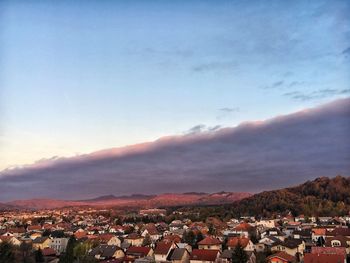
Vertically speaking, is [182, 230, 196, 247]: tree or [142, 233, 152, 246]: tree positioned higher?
[182, 230, 196, 247]: tree

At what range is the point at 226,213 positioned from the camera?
244 ft

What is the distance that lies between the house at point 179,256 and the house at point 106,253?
171 inches

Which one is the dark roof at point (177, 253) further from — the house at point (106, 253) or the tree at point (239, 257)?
the tree at point (239, 257)

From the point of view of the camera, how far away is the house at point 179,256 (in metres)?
29.2

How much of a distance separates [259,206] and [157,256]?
5632 centimetres

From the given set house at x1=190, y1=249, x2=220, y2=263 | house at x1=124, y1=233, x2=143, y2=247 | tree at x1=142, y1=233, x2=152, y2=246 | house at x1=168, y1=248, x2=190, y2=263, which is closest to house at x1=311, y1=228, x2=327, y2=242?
house at x1=190, y1=249, x2=220, y2=263

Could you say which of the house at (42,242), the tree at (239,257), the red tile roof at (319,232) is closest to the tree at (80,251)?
the tree at (239,257)

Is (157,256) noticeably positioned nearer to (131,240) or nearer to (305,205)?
(131,240)

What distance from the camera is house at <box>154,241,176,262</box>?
3014cm

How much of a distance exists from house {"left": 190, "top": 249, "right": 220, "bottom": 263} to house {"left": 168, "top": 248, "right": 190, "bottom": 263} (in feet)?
3.82

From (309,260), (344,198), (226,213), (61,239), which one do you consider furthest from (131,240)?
(344,198)

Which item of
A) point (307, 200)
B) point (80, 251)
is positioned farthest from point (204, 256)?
point (307, 200)

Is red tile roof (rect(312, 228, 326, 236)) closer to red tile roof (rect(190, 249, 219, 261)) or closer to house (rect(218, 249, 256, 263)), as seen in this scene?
house (rect(218, 249, 256, 263))

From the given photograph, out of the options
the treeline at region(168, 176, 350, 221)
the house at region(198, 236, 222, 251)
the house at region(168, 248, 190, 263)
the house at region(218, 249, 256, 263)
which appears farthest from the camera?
the treeline at region(168, 176, 350, 221)
